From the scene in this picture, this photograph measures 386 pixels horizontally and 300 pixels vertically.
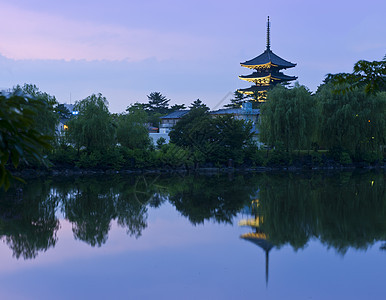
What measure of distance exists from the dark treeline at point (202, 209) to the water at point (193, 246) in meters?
0.04

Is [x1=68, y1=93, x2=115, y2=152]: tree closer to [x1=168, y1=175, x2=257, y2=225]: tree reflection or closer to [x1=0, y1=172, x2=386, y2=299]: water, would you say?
[x1=168, y1=175, x2=257, y2=225]: tree reflection

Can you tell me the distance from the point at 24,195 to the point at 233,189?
862 cm

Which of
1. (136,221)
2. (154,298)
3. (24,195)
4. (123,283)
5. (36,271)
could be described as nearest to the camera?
(154,298)

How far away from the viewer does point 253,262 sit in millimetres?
7363

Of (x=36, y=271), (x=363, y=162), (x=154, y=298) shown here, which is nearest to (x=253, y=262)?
(x=154, y=298)

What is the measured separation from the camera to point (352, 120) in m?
29.2

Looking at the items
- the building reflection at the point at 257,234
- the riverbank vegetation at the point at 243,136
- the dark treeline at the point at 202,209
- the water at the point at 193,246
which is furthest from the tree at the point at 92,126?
the building reflection at the point at 257,234

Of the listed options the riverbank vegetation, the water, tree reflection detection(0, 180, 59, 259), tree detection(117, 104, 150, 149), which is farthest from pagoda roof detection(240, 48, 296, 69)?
tree reflection detection(0, 180, 59, 259)

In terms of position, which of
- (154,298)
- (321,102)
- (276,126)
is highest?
(321,102)

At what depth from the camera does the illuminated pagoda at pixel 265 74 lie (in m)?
49.3

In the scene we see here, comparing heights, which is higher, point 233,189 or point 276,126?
point 276,126

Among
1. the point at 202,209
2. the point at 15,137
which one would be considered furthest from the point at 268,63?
the point at 15,137

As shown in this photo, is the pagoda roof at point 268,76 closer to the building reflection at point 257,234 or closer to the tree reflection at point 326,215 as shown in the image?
the tree reflection at point 326,215

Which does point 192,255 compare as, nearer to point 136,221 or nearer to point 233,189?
point 136,221
